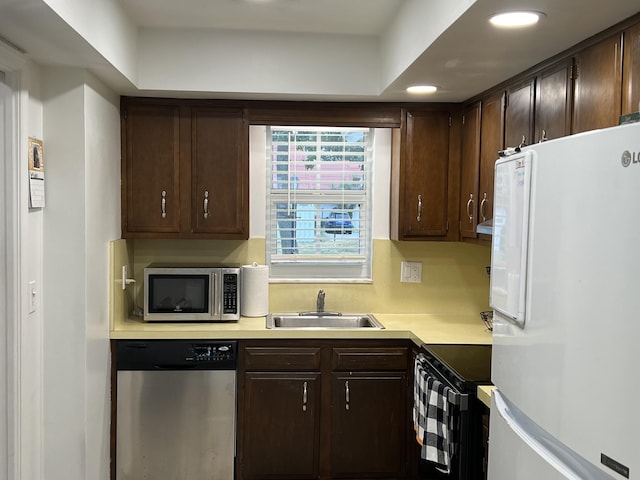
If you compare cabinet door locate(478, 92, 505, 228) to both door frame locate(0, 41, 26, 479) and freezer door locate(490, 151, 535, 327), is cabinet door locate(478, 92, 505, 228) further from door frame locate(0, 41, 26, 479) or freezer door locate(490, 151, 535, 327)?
door frame locate(0, 41, 26, 479)

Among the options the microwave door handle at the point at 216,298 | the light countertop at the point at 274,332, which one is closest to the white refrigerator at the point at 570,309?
the light countertop at the point at 274,332

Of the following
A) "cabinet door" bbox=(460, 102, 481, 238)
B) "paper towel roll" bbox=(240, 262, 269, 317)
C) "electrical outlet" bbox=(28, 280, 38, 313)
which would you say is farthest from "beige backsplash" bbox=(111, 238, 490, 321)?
"electrical outlet" bbox=(28, 280, 38, 313)

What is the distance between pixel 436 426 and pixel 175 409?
146cm

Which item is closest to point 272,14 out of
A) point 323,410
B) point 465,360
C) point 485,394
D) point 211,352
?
point 211,352

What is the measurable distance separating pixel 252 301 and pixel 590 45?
7.55 feet

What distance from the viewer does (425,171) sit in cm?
357

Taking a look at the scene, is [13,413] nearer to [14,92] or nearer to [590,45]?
[14,92]

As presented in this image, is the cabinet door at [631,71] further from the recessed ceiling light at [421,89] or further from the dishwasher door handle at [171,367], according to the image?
the dishwasher door handle at [171,367]

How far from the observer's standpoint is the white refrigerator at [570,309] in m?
1.12

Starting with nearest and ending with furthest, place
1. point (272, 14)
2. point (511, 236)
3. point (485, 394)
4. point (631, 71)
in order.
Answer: point (511, 236) → point (631, 71) → point (485, 394) → point (272, 14)

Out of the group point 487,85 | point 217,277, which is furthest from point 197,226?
point 487,85

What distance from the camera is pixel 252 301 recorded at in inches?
143

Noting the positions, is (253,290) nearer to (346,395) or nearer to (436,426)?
(346,395)

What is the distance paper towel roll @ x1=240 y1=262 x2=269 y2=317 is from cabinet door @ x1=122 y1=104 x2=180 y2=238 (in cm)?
56
